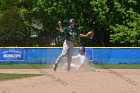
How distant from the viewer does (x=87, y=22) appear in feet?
166

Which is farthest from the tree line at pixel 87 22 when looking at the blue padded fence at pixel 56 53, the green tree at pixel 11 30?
the blue padded fence at pixel 56 53

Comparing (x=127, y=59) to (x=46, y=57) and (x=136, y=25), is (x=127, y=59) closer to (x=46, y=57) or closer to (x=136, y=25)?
(x=46, y=57)

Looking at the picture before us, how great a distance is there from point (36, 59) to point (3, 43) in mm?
19625

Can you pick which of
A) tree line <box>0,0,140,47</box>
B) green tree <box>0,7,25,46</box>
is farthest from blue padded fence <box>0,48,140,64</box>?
green tree <box>0,7,25,46</box>

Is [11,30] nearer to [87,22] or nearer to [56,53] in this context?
[87,22]

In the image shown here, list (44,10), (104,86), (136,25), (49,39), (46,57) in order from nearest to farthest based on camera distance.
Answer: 1. (104,86)
2. (46,57)
3. (136,25)
4. (44,10)
5. (49,39)

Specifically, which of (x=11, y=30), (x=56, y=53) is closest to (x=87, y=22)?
(x=11, y=30)

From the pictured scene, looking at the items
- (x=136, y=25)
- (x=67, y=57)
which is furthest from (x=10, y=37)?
(x=67, y=57)

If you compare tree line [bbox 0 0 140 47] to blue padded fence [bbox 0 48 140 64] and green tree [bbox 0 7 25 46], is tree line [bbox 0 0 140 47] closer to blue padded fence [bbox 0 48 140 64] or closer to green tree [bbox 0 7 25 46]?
green tree [bbox 0 7 25 46]

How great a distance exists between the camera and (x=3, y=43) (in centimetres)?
5053

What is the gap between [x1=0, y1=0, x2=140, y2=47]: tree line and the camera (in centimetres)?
4397

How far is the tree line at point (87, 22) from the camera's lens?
4397cm

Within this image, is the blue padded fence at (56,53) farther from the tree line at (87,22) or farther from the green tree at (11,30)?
the green tree at (11,30)

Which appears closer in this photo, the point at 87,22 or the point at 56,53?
the point at 56,53
